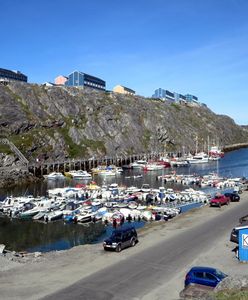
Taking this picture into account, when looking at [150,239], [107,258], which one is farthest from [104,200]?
[107,258]

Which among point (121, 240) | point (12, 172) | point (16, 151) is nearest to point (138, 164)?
point (16, 151)

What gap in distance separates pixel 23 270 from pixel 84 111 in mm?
139796

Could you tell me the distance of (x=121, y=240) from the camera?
37.3 meters

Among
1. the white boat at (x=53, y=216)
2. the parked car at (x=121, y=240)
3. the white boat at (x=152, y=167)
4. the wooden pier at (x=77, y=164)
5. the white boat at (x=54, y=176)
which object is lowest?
the white boat at (x=53, y=216)

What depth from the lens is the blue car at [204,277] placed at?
25.0 m

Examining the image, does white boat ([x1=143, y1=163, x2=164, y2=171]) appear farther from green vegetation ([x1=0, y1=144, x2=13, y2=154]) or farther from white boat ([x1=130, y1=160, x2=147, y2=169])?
green vegetation ([x1=0, y1=144, x2=13, y2=154])


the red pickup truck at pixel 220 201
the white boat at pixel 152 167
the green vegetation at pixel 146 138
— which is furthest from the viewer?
the green vegetation at pixel 146 138

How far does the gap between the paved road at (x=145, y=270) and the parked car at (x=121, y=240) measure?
77.4 inches

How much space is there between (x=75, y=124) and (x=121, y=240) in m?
124

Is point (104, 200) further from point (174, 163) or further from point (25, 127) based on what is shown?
point (174, 163)

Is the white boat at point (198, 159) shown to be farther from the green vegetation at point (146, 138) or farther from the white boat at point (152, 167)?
the white boat at point (152, 167)

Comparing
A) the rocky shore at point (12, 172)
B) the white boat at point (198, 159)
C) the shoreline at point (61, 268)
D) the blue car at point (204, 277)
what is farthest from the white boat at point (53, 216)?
the white boat at point (198, 159)

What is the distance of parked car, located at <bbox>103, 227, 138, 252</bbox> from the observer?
121 feet

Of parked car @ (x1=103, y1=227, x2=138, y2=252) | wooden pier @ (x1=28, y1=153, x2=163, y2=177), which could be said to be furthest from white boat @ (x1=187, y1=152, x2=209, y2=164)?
parked car @ (x1=103, y1=227, x2=138, y2=252)
